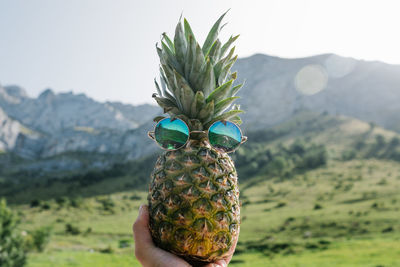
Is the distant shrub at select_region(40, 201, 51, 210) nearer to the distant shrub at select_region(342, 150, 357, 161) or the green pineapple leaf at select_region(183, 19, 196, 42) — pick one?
the green pineapple leaf at select_region(183, 19, 196, 42)

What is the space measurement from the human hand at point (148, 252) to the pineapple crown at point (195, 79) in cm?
162

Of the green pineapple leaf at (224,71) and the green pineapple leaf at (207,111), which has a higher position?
the green pineapple leaf at (224,71)

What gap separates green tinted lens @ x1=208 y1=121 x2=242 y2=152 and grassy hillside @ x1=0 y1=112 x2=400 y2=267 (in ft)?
130

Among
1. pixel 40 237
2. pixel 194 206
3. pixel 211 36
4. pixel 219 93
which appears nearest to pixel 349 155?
pixel 40 237

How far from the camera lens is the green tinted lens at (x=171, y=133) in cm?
429

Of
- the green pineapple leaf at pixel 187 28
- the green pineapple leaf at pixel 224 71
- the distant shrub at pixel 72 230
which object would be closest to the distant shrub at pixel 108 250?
the distant shrub at pixel 72 230

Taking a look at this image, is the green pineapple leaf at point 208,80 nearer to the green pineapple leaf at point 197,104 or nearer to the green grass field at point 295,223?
the green pineapple leaf at point 197,104

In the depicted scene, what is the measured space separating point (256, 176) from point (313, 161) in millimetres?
24295

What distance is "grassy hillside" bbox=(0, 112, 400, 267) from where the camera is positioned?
47.8 metres

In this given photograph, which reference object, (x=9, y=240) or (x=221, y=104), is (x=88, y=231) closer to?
(x=9, y=240)

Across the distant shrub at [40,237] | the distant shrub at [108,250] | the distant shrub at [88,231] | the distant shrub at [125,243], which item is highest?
the distant shrub at [40,237]

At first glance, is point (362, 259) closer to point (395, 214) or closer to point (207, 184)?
point (395, 214)

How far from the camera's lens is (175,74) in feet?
14.4

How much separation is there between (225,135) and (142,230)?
6.29 ft
